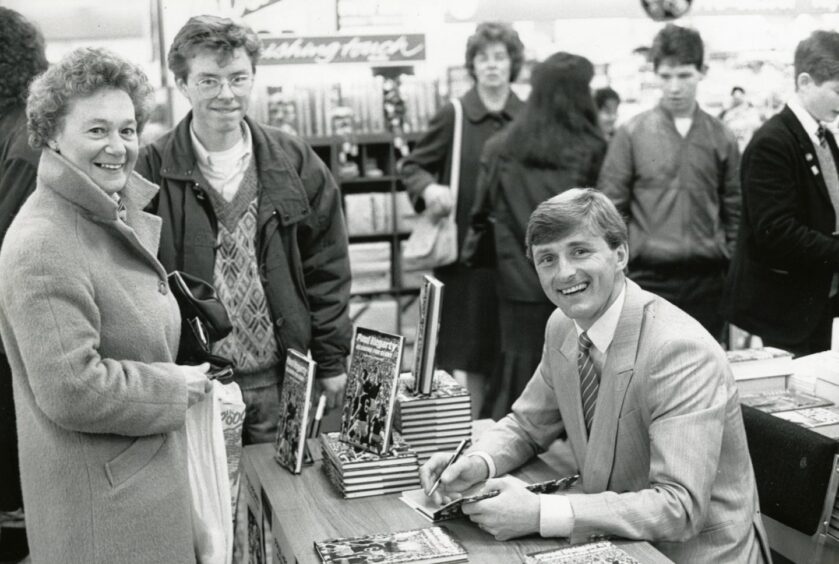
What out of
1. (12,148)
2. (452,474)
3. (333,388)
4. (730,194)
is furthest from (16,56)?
(730,194)

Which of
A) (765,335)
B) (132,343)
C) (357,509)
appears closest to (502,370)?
(765,335)

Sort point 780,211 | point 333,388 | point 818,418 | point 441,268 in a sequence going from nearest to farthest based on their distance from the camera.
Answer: point 818,418 → point 333,388 → point 780,211 → point 441,268

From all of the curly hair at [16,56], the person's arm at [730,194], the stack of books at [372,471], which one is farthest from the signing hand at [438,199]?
the stack of books at [372,471]

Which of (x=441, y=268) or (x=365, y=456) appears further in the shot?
(x=441, y=268)

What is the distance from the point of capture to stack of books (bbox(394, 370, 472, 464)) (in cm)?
284

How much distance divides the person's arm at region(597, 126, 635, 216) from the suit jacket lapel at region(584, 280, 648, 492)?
205 centimetres

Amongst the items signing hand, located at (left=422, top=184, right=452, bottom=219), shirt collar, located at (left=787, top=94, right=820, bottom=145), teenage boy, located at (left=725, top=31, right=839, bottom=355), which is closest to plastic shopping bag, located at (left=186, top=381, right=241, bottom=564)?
A: signing hand, located at (left=422, top=184, right=452, bottom=219)

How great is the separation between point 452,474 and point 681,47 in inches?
108

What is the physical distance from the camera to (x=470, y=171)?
480cm

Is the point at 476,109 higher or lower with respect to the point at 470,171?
higher

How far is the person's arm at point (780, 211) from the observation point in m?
4.22

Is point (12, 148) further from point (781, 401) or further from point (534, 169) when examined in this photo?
point (781, 401)

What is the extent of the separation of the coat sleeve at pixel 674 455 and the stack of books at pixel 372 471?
1.61 feet

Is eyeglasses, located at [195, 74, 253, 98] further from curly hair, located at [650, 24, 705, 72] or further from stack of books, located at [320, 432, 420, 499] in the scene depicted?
curly hair, located at [650, 24, 705, 72]
